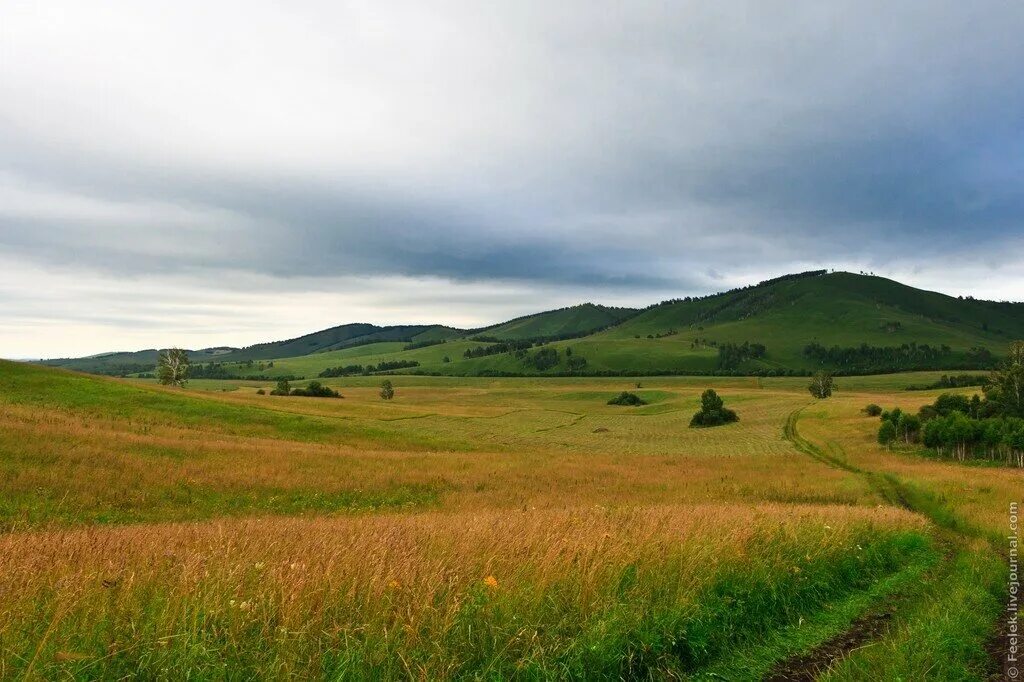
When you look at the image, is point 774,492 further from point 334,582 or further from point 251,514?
point 334,582

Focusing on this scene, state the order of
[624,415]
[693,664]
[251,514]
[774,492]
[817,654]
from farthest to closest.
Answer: [624,415]
[774,492]
[251,514]
[817,654]
[693,664]

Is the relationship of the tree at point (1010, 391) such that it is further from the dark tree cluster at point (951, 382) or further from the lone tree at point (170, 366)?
the lone tree at point (170, 366)

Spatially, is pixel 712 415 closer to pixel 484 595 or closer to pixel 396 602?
pixel 484 595

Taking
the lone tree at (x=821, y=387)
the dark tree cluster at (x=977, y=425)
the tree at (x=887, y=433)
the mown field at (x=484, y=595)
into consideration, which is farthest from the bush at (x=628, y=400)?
the mown field at (x=484, y=595)

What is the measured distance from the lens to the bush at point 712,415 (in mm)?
101938

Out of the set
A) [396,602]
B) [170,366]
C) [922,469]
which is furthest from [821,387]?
[396,602]

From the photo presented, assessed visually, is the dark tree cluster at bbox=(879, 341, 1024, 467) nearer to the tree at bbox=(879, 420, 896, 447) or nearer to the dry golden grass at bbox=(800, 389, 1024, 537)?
the tree at bbox=(879, 420, 896, 447)

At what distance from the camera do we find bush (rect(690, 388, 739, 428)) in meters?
102

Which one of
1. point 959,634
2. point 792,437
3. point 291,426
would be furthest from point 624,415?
point 959,634

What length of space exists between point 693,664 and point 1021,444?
226 ft

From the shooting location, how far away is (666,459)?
47281 millimetres

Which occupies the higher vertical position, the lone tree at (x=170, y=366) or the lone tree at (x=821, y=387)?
the lone tree at (x=170, y=366)

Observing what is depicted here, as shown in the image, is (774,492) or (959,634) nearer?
(959,634)

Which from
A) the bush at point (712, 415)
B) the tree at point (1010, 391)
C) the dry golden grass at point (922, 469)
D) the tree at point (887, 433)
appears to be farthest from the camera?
the bush at point (712, 415)
